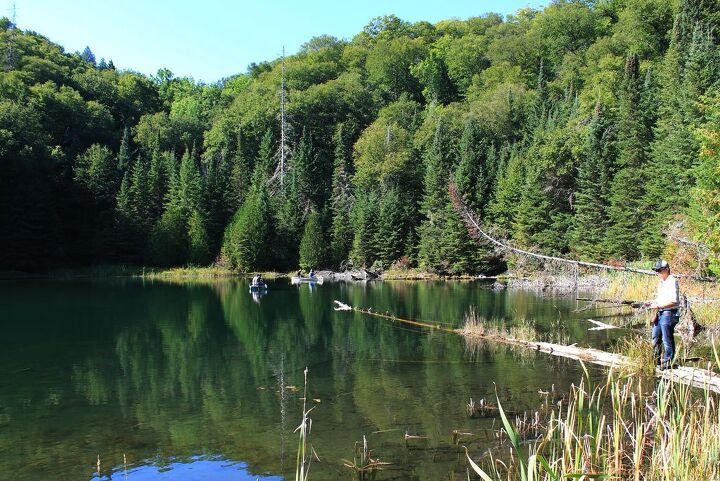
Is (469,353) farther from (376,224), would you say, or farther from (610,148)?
(376,224)

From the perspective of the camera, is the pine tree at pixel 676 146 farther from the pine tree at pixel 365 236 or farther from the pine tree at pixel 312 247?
the pine tree at pixel 312 247

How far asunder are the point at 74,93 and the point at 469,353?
74704 millimetres

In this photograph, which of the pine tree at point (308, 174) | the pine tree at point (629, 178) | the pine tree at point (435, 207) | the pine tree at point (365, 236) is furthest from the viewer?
the pine tree at point (308, 174)

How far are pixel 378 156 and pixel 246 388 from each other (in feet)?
182

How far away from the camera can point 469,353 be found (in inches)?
686

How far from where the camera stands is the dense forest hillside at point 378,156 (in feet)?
155

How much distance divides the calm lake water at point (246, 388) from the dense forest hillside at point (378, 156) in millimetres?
16964

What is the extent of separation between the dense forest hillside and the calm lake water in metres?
17.0

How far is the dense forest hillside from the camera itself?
47.2 metres

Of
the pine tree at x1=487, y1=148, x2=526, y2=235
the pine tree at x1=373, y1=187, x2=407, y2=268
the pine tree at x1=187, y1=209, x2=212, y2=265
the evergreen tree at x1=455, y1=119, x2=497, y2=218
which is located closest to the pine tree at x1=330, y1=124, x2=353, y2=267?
the pine tree at x1=373, y1=187, x2=407, y2=268

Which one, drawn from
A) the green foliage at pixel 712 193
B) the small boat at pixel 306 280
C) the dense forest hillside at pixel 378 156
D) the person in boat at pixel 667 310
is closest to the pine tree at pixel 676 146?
the dense forest hillside at pixel 378 156

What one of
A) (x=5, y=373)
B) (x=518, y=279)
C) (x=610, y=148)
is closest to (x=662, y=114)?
(x=610, y=148)

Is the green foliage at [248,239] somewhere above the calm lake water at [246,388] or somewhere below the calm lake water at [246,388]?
above

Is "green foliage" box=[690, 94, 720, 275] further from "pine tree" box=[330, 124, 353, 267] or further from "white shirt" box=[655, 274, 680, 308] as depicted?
"pine tree" box=[330, 124, 353, 267]
